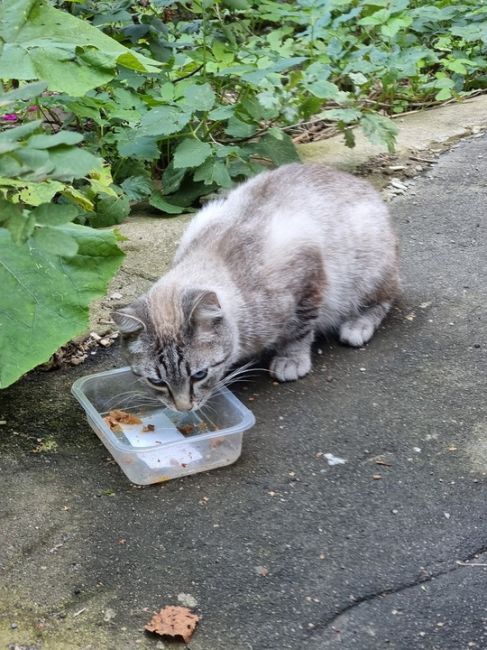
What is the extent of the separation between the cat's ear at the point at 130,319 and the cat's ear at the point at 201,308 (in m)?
0.17

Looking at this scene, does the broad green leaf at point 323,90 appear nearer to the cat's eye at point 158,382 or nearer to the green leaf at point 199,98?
the green leaf at point 199,98

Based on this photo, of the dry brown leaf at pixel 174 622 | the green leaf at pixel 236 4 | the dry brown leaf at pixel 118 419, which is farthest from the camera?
the green leaf at pixel 236 4

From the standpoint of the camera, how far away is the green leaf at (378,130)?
5.50 meters

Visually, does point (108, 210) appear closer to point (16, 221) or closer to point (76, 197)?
point (76, 197)

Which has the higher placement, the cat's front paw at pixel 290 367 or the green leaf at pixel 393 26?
the green leaf at pixel 393 26

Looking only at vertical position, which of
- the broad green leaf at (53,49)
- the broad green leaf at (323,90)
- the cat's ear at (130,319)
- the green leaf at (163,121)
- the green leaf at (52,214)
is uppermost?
the green leaf at (52,214)

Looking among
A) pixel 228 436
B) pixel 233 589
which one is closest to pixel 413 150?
pixel 228 436

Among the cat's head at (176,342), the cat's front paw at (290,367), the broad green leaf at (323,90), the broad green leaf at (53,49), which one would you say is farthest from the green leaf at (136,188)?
the cat's head at (176,342)

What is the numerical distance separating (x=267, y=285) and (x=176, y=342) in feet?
2.17

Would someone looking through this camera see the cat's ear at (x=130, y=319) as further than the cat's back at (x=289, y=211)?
No

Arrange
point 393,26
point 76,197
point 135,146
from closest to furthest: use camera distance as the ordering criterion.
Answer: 1. point 76,197
2. point 135,146
3. point 393,26

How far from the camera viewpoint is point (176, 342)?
11.5 ft

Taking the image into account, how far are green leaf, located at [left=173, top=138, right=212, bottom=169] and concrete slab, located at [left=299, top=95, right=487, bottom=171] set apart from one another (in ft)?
3.66

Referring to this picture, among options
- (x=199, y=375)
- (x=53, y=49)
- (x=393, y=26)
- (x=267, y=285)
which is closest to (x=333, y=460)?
(x=199, y=375)
